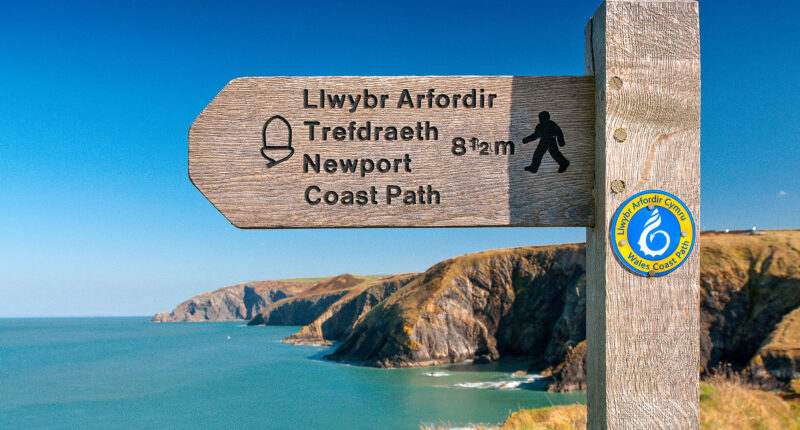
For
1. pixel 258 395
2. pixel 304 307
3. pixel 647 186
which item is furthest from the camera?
pixel 304 307

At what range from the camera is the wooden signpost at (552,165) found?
74.3 inches

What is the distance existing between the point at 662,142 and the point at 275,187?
1.48 metres

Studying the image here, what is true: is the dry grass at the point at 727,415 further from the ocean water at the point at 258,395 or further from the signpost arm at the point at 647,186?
the ocean water at the point at 258,395

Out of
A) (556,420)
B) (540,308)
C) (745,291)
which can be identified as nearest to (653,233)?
(556,420)

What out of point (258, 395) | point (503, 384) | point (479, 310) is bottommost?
point (258, 395)

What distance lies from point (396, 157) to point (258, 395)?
5045 cm

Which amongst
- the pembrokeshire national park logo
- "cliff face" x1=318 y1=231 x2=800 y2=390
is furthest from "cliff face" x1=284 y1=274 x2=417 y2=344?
the pembrokeshire national park logo

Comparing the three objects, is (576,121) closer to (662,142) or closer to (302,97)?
(662,142)

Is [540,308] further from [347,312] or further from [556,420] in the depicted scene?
[556,420]

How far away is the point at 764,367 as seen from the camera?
30.5 meters

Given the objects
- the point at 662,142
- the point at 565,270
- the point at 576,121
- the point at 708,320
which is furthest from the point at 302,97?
the point at 565,270

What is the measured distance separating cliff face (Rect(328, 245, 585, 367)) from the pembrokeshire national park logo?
58898mm

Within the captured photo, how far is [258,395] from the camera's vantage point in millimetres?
47781

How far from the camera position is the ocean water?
126 feet
